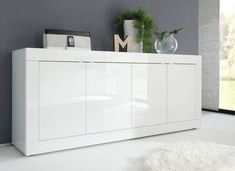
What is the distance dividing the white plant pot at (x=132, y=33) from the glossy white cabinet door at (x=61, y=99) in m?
0.85

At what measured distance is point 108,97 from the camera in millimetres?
2924

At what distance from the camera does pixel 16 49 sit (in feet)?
9.47

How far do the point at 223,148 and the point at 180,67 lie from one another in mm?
1147

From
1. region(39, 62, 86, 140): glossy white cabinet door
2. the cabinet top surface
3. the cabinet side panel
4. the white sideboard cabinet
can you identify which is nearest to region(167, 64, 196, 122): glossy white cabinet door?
the white sideboard cabinet

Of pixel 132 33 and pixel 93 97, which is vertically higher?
pixel 132 33

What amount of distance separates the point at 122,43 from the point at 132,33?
230 mm

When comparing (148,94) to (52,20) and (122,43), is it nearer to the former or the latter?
(122,43)

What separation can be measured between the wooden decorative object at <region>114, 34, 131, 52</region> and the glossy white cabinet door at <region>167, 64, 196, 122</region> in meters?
0.52

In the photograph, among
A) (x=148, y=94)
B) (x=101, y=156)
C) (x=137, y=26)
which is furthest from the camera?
(x=137, y=26)

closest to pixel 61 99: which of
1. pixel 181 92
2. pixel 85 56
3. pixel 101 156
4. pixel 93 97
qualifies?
pixel 93 97

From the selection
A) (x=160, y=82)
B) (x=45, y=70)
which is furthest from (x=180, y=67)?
(x=45, y=70)

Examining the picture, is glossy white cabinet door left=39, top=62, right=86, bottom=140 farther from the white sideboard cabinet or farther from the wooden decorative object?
the wooden decorative object

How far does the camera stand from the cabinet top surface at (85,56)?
8.28 feet

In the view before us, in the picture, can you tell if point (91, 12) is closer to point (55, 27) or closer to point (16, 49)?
point (55, 27)
